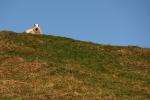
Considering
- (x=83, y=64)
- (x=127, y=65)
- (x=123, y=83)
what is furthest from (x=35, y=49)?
(x=123, y=83)

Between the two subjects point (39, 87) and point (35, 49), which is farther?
point (35, 49)

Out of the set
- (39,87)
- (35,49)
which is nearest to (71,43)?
(35,49)

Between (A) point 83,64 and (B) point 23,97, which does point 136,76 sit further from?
(B) point 23,97

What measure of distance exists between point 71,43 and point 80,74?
13276 millimetres

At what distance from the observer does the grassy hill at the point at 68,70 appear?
37719mm

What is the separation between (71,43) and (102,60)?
7.73 metres

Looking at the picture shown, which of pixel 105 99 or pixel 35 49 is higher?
Result: pixel 35 49

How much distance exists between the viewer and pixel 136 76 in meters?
45.6

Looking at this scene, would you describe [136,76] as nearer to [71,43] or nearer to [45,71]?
[45,71]

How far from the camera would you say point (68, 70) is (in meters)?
45.2

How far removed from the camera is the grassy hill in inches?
1485

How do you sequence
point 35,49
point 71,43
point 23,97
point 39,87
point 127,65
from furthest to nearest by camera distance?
point 71,43 < point 35,49 < point 127,65 < point 39,87 < point 23,97

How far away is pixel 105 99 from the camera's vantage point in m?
36.0

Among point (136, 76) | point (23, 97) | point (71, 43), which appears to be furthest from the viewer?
point (71, 43)
